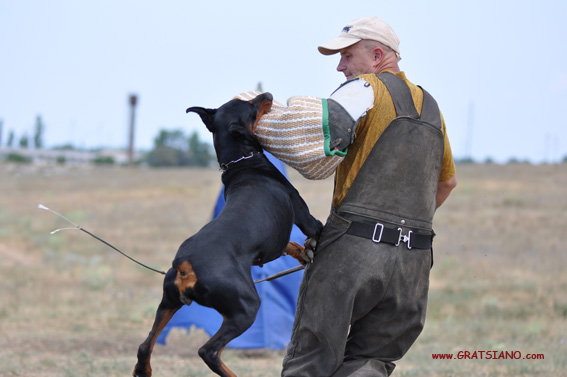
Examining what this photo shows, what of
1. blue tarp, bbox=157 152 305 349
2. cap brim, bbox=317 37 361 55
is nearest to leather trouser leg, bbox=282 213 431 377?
cap brim, bbox=317 37 361 55

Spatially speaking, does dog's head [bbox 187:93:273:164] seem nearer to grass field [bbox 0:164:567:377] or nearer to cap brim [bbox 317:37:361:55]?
cap brim [bbox 317:37:361:55]

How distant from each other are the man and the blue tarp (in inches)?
152

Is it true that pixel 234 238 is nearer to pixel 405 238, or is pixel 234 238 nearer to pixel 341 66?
pixel 405 238

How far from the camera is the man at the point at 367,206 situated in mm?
3365

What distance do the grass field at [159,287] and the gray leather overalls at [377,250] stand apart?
9.61 ft

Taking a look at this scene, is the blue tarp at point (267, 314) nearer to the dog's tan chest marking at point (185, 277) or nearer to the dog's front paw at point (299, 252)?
the dog's front paw at point (299, 252)

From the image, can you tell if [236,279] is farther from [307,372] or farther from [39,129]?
[39,129]

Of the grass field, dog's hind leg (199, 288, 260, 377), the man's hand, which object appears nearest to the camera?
dog's hind leg (199, 288, 260, 377)

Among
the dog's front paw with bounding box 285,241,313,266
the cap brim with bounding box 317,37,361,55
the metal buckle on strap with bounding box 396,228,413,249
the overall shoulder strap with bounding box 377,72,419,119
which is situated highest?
the cap brim with bounding box 317,37,361,55

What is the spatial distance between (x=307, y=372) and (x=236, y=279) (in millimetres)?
753

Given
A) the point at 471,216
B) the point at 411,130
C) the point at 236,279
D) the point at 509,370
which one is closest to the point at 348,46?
the point at 411,130

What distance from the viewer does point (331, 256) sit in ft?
11.6

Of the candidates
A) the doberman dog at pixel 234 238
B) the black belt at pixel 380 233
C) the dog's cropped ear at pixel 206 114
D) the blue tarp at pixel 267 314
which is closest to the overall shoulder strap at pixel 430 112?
the black belt at pixel 380 233

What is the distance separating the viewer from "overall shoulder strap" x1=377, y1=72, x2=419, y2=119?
3.46 meters
